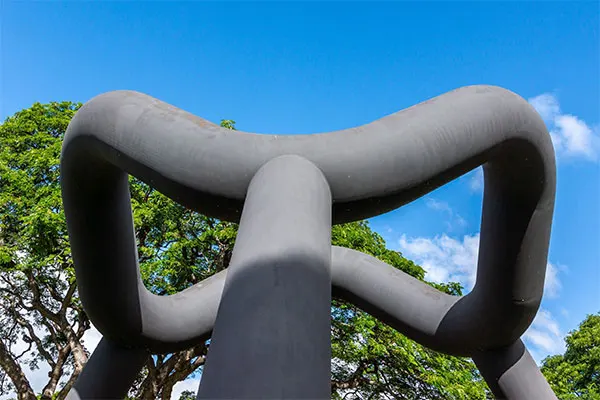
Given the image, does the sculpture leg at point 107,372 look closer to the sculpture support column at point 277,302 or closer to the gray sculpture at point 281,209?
the gray sculpture at point 281,209

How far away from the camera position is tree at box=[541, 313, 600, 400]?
25.4 meters

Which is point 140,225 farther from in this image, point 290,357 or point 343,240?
point 290,357

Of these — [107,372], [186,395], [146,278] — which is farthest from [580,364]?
[107,372]

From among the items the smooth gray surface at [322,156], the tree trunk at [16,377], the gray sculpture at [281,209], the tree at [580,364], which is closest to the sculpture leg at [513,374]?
the gray sculpture at [281,209]

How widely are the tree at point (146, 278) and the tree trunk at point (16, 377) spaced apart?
0.10 feet

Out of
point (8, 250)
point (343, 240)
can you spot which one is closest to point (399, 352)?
point (343, 240)

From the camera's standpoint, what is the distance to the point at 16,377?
14.6m

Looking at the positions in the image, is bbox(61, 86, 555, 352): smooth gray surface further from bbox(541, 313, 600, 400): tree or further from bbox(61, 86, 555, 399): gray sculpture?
bbox(541, 313, 600, 400): tree

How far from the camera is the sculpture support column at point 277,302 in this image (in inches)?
80.4

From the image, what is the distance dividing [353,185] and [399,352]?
11633 mm

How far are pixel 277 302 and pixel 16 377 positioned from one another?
15555mm

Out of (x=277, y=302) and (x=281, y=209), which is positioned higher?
(x=281, y=209)

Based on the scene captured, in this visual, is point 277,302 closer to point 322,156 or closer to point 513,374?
point 322,156

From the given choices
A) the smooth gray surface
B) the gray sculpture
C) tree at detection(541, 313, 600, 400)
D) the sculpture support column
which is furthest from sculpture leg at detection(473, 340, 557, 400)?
tree at detection(541, 313, 600, 400)
